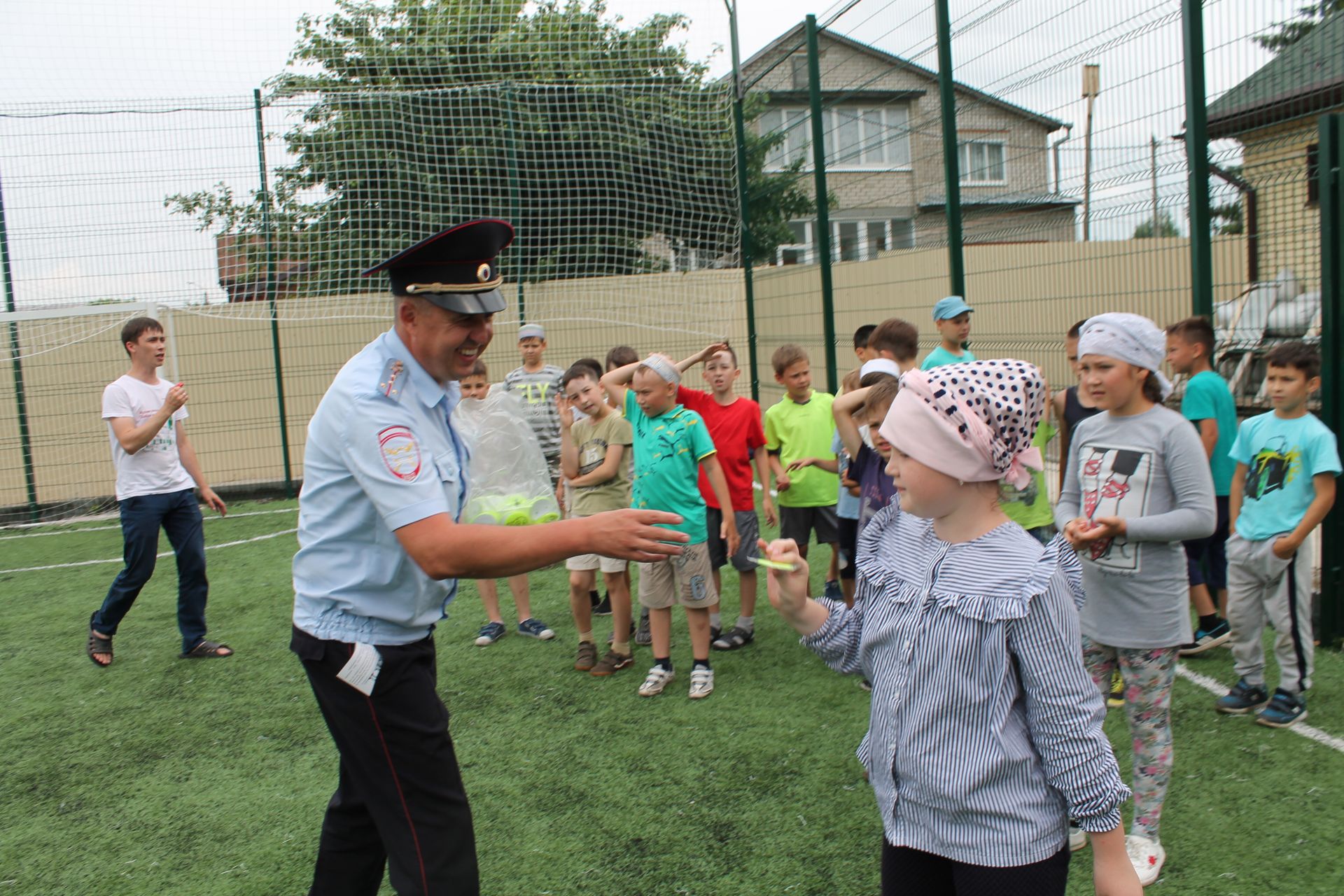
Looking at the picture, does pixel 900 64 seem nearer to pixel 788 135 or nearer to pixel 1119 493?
pixel 788 135

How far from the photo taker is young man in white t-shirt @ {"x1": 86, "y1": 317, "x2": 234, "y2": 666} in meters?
5.57

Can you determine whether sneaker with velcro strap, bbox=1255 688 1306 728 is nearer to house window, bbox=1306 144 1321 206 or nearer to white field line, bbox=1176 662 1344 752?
white field line, bbox=1176 662 1344 752

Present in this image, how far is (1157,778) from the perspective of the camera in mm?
3002

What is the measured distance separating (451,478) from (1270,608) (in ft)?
11.4

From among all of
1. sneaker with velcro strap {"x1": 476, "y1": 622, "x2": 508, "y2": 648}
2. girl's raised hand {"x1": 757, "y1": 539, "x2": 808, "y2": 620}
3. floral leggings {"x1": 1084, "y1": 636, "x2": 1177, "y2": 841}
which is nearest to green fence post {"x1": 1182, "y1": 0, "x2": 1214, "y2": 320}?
floral leggings {"x1": 1084, "y1": 636, "x2": 1177, "y2": 841}

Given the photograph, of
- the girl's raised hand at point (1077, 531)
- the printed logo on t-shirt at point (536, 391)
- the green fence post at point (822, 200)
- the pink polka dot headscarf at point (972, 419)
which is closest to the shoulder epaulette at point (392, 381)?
the pink polka dot headscarf at point (972, 419)

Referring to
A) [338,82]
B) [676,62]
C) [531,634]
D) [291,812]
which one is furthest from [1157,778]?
[338,82]

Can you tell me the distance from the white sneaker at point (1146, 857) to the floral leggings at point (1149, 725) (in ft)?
0.07

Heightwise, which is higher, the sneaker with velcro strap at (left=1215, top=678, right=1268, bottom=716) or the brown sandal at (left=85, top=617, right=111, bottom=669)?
the brown sandal at (left=85, top=617, right=111, bottom=669)

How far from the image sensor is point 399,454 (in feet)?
7.22

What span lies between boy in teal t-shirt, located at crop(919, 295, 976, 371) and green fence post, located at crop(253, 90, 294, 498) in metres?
7.85

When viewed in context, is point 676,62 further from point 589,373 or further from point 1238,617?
point 1238,617

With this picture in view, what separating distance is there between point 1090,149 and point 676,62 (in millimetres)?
7081

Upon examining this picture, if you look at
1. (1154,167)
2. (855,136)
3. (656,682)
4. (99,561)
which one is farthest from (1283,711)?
(99,561)
